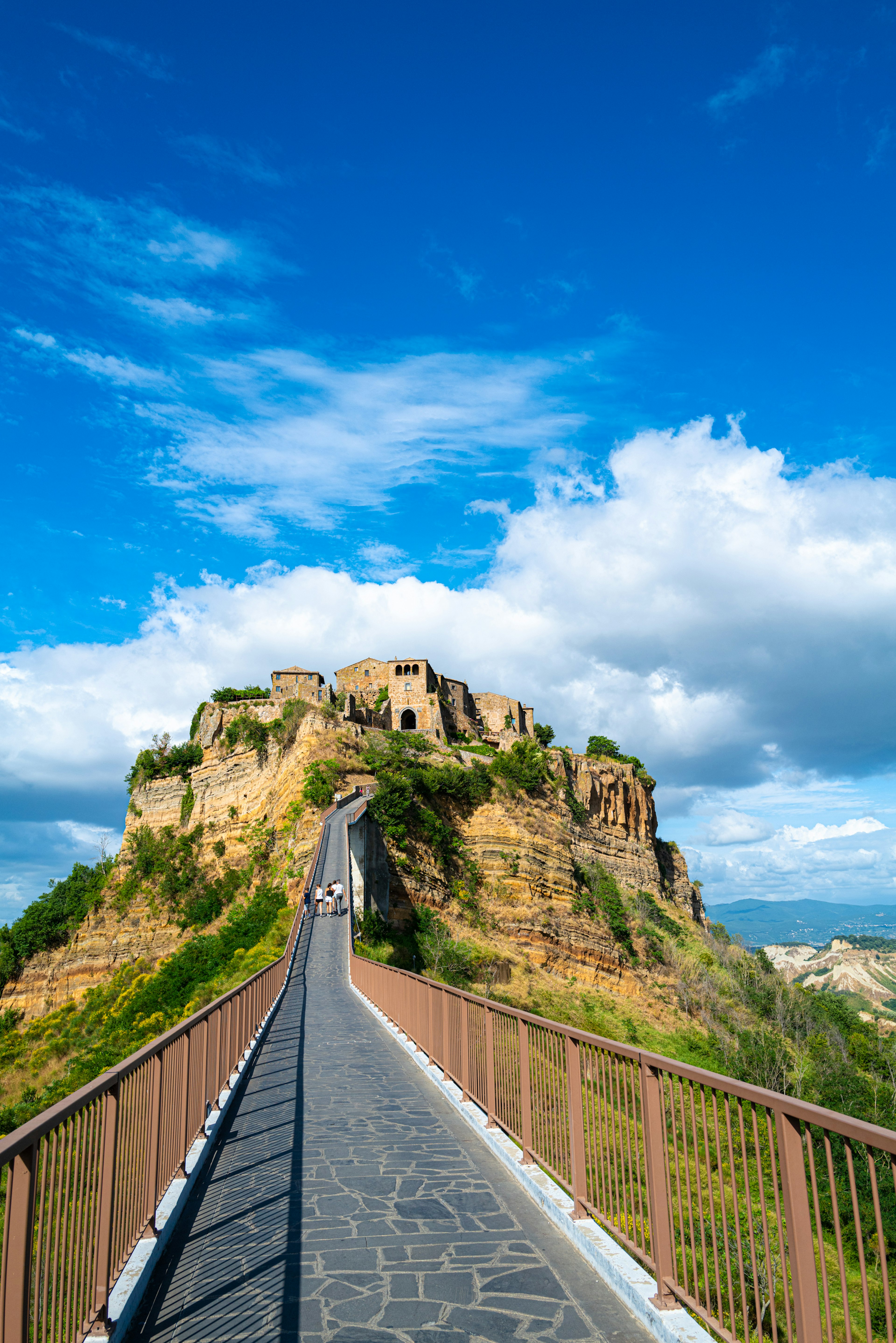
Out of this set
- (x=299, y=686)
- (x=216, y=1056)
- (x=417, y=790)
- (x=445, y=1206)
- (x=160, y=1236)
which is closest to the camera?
(x=160, y=1236)

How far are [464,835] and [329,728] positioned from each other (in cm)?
1050

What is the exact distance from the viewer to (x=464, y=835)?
49531 mm

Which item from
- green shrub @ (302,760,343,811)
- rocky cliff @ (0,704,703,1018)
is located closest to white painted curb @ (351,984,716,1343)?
rocky cliff @ (0,704,703,1018)

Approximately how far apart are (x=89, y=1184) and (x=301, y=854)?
3459cm

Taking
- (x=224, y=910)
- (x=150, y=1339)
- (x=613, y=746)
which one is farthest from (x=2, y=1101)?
(x=613, y=746)

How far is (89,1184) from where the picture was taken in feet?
14.4

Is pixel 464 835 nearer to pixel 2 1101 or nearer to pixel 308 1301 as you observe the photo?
pixel 2 1101

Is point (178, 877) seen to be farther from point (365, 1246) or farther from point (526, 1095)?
point (365, 1246)

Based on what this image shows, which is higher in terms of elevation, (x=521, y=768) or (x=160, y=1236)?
(x=521, y=768)

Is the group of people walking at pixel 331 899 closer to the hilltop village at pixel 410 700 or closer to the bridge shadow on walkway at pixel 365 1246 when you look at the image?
the bridge shadow on walkway at pixel 365 1246

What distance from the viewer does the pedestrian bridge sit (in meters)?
3.49

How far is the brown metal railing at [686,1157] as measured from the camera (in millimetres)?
3303

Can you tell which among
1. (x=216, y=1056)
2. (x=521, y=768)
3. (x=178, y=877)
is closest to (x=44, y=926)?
(x=178, y=877)

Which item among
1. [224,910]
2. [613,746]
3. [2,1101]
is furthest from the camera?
[613,746]
